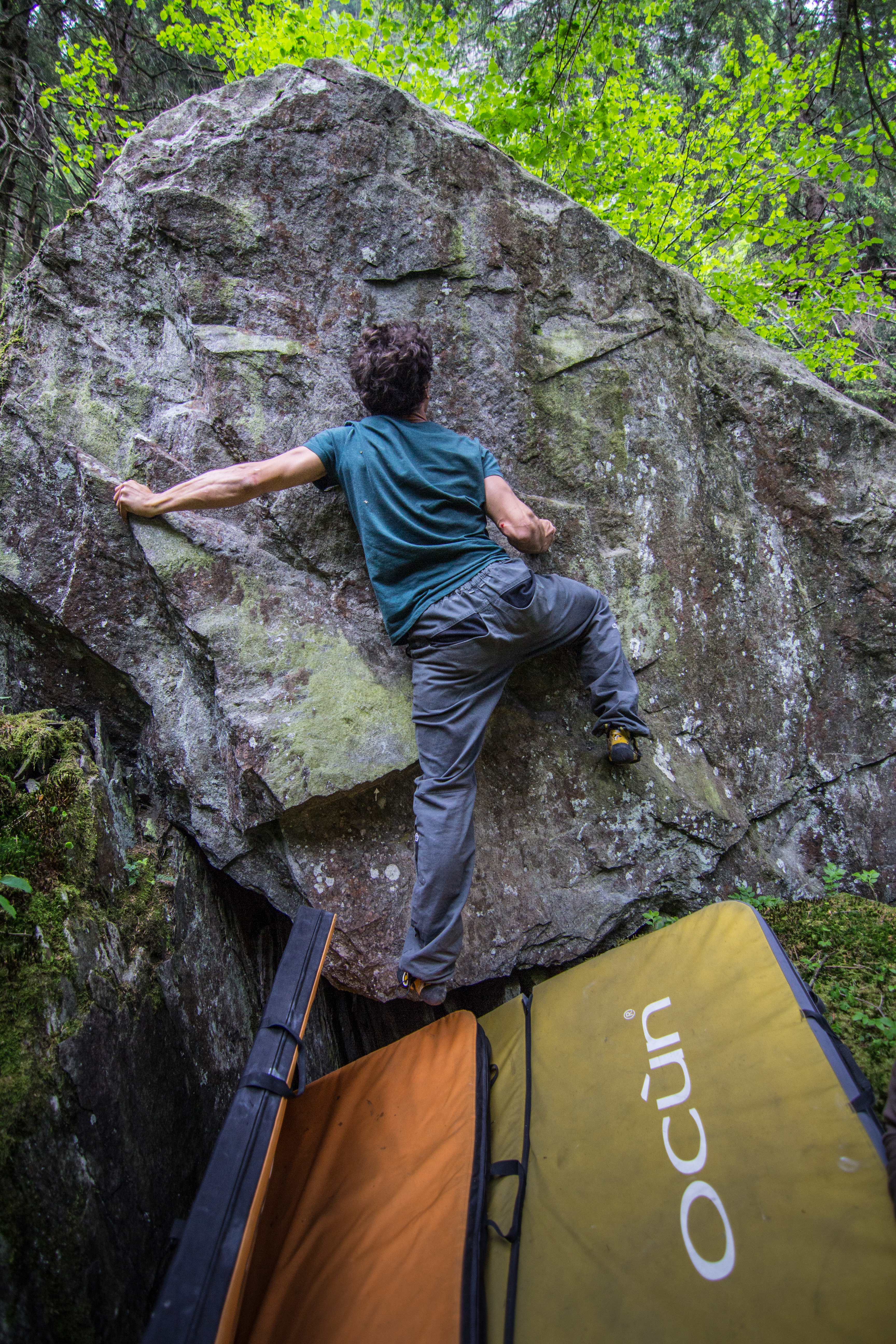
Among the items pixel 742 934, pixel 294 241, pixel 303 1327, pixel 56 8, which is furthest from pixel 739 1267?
pixel 56 8

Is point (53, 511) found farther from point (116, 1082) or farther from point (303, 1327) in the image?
point (303, 1327)

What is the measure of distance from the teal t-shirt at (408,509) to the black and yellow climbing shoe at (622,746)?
0.99 m

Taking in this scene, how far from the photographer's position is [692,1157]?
1896 millimetres

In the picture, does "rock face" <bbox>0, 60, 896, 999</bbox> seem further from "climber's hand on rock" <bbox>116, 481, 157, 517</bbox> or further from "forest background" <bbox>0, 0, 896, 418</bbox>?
"forest background" <bbox>0, 0, 896, 418</bbox>

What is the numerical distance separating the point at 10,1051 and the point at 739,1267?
2.03m

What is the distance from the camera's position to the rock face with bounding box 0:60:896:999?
3133 millimetres

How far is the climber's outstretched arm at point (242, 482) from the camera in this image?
291 centimetres

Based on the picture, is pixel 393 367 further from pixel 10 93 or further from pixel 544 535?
pixel 10 93

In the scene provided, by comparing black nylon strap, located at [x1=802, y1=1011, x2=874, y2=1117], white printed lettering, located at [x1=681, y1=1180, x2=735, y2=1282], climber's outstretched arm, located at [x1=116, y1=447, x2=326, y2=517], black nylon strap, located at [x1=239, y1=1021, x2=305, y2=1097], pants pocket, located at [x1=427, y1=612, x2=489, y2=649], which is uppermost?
climber's outstretched arm, located at [x1=116, y1=447, x2=326, y2=517]

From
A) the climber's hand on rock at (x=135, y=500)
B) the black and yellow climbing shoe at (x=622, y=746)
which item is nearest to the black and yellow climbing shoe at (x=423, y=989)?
the black and yellow climbing shoe at (x=622, y=746)

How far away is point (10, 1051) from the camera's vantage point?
195 centimetres

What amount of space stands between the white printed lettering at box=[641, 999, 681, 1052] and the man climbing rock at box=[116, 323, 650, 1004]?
0.77m

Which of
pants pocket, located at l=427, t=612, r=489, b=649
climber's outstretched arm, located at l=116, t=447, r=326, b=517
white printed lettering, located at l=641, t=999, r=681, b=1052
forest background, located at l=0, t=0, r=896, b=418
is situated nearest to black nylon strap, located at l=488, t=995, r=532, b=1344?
white printed lettering, located at l=641, t=999, r=681, b=1052

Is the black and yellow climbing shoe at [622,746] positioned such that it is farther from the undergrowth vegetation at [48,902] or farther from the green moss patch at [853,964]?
the undergrowth vegetation at [48,902]
